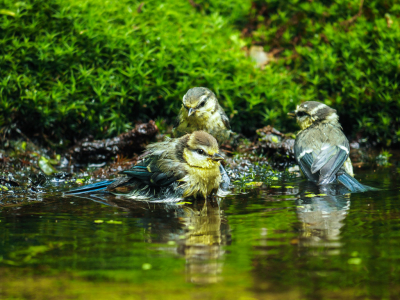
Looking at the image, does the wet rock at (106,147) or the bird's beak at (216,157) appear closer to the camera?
the bird's beak at (216,157)

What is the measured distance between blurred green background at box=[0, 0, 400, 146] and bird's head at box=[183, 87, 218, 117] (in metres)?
1.28

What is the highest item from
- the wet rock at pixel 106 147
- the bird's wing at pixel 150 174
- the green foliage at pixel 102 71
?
the green foliage at pixel 102 71

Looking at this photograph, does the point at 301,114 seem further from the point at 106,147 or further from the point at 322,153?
the point at 106,147

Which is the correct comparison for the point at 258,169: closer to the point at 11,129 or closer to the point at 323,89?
the point at 323,89

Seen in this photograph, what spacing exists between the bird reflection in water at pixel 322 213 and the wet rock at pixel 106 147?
8.33 feet

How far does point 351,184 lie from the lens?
518 centimetres

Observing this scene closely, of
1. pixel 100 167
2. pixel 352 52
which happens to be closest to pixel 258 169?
pixel 100 167

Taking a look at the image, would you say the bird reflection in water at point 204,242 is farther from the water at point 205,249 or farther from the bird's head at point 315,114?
the bird's head at point 315,114

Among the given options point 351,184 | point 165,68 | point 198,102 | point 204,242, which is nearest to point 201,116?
point 198,102

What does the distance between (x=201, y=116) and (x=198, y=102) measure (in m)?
0.19

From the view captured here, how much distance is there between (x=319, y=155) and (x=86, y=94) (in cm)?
362

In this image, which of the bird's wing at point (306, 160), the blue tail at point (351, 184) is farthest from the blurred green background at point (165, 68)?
the blue tail at point (351, 184)

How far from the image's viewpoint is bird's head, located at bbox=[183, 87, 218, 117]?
19.8 ft

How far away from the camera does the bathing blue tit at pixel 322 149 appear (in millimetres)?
5340
